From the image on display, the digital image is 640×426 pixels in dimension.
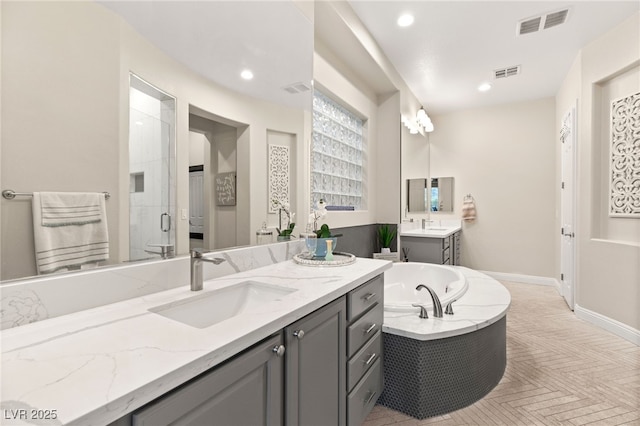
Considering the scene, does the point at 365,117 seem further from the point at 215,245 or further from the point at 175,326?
the point at 175,326

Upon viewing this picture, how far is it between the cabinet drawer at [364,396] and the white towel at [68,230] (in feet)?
3.88

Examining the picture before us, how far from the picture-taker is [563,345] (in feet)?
8.67

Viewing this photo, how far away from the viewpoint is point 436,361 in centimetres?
171

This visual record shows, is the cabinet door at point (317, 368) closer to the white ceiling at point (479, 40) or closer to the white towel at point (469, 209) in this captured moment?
the white ceiling at point (479, 40)

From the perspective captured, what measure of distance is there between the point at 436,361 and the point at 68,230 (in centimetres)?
179

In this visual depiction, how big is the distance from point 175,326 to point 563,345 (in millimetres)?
3201

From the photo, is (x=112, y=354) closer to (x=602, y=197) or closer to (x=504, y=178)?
(x=602, y=197)

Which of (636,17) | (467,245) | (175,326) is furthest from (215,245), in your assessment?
(467,245)

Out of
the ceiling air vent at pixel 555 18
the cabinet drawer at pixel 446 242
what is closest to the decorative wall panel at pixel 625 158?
the ceiling air vent at pixel 555 18

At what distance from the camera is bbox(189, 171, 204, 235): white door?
135 cm

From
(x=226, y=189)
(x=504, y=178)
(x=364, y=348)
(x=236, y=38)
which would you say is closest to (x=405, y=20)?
(x=236, y=38)

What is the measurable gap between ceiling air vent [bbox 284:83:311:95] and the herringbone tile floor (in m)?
2.02

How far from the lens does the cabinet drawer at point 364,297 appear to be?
137 cm

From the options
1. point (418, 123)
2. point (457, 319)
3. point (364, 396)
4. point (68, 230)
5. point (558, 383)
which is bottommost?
point (558, 383)
